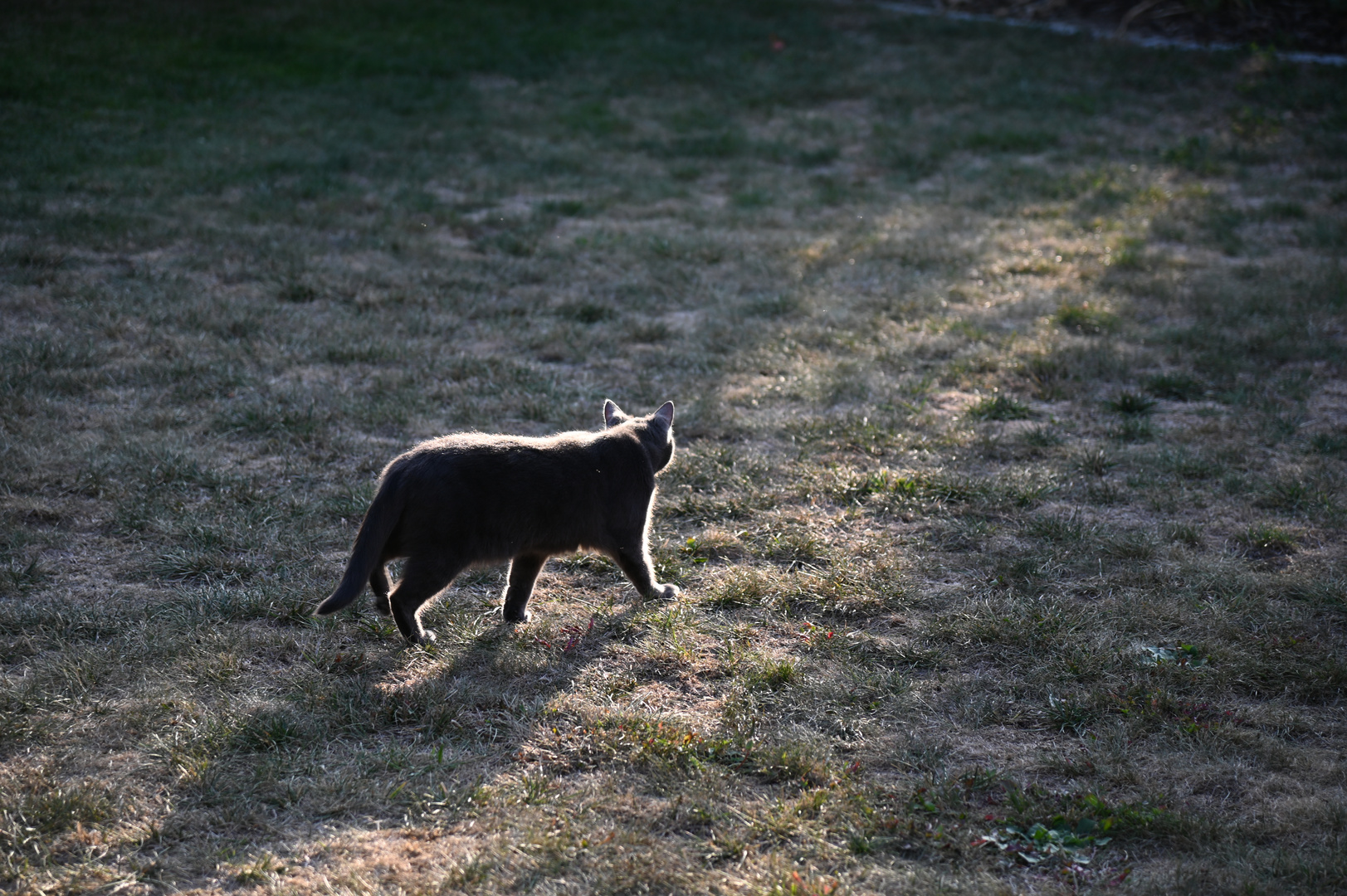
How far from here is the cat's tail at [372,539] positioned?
361 cm

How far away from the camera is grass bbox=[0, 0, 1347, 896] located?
312 centimetres

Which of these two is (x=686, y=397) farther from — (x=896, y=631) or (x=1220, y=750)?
(x=1220, y=750)

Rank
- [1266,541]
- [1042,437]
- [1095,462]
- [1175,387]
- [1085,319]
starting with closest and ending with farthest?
[1266,541]
[1095,462]
[1042,437]
[1175,387]
[1085,319]

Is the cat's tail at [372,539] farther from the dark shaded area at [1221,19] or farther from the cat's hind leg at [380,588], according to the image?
the dark shaded area at [1221,19]

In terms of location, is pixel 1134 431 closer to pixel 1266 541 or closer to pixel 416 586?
pixel 1266 541

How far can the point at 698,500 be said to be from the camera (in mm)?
5160

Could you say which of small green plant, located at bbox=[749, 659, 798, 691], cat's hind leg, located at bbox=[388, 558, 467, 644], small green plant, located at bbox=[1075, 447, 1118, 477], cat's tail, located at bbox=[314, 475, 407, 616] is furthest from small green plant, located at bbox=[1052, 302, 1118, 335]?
cat's tail, located at bbox=[314, 475, 407, 616]

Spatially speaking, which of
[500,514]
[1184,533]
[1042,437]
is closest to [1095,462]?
[1042,437]

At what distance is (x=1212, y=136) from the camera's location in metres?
11.7

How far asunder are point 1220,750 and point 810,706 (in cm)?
133

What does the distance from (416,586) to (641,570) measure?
94 cm

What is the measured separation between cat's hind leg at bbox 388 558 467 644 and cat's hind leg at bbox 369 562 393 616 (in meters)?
0.15

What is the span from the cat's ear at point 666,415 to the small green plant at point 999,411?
2.25 meters

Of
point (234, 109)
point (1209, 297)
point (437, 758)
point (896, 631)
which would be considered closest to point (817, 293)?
point (1209, 297)
